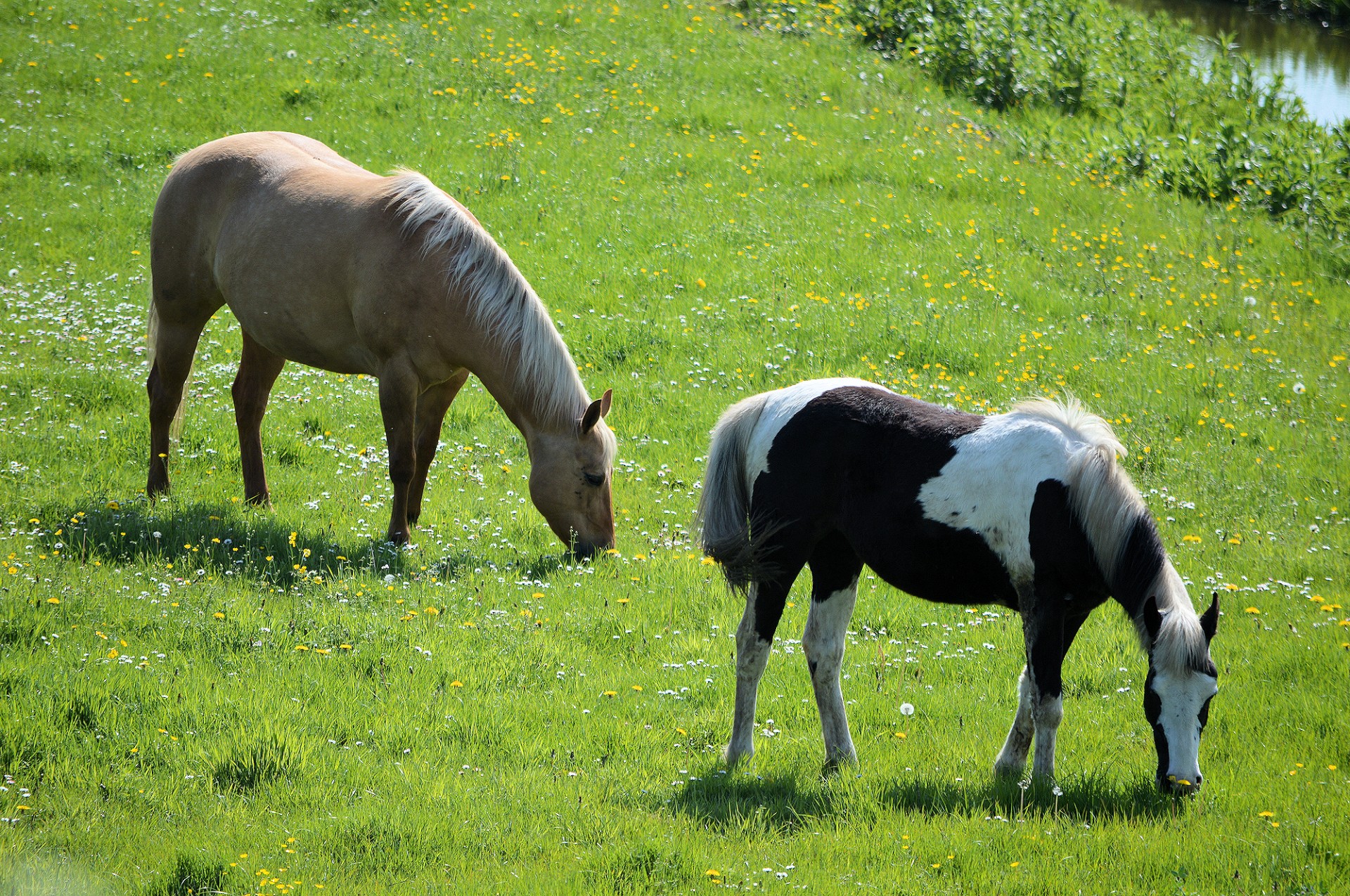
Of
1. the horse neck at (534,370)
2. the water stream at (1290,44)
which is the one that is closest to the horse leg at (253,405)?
the horse neck at (534,370)

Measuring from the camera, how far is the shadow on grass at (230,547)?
A: 7.16m

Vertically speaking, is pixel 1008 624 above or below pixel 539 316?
below

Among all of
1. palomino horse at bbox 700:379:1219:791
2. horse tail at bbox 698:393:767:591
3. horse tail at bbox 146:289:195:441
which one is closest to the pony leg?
palomino horse at bbox 700:379:1219:791

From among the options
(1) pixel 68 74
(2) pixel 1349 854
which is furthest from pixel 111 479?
(1) pixel 68 74

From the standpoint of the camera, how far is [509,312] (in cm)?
782

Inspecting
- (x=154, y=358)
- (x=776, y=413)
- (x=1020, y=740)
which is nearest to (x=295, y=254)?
(x=154, y=358)

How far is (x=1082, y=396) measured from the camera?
1105 cm

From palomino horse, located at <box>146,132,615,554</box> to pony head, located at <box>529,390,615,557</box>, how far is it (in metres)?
0.01

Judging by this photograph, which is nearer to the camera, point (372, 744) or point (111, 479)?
point (372, 744)

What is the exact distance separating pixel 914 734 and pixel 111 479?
6.57 meters

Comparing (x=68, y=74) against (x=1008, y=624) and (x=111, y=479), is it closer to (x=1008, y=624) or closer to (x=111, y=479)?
(x=111, y=479)

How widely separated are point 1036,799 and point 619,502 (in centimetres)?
475

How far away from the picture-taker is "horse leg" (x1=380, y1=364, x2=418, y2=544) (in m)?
7.96

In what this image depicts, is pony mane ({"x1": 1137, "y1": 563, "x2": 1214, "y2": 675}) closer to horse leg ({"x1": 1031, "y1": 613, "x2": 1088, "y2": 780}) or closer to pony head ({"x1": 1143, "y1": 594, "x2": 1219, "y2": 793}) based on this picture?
pony head ({"x1": 1143, "y1": 594, "x2": 1219, "y2": 793})
